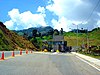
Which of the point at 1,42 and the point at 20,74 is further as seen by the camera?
the point at 1,42

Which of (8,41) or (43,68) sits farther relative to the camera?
(8,41)

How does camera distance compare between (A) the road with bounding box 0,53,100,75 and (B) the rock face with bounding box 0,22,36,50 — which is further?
(B) the rock face with bounding box 0,22,36,50

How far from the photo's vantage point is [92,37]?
188 meters

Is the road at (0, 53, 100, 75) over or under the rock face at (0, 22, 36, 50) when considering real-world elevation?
under

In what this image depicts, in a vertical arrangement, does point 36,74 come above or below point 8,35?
below

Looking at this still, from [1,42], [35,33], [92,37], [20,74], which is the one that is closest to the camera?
[20,74]

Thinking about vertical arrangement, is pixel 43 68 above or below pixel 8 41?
below

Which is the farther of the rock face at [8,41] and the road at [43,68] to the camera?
the rock face at [8,41]

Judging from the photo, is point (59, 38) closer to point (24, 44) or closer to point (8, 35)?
point (24, 44)

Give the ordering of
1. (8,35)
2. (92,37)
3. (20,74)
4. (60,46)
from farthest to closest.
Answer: (92,37), (60,46), (8,35), (20,74)

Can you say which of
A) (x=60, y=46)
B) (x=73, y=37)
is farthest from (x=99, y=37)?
(x=60, y=46)

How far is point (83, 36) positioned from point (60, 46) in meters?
66.3

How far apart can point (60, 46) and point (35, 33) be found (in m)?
53.6

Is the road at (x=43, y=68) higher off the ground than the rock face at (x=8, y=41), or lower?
lower
